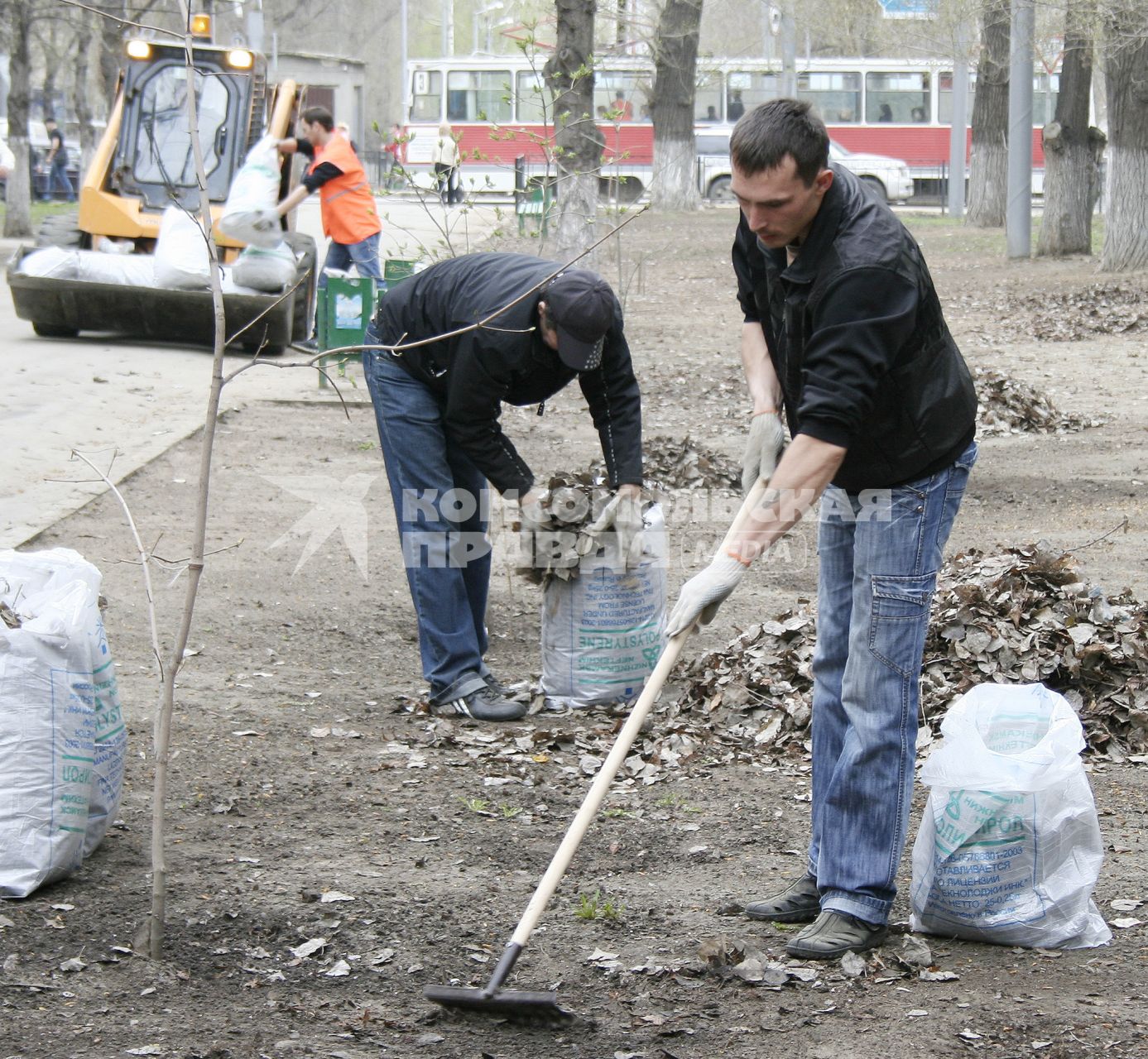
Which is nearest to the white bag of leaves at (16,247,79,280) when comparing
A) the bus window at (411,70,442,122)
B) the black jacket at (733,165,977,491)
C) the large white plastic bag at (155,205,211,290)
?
the large white plastic bag at (155,205,211,290)

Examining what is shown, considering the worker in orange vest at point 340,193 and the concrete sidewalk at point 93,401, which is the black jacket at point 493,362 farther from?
the worker in orange vest at point 340,193

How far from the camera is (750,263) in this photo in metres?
3.17

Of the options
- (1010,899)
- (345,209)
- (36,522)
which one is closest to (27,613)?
(1010,899)

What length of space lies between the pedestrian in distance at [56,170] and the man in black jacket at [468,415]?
3156cm

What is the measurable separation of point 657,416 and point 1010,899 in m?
7.62

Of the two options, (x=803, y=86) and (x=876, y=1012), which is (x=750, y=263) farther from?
(x=803, y=86)

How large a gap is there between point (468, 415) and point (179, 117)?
10009 mm

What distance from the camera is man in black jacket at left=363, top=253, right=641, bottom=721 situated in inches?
175

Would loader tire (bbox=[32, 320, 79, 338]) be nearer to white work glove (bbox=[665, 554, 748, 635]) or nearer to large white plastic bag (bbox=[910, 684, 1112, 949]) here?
white work glove (bbox=[665, 554, 748, 635])

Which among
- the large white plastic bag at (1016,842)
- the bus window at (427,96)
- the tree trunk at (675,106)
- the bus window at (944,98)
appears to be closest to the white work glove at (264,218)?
the large white plastic bag at (1016,842)

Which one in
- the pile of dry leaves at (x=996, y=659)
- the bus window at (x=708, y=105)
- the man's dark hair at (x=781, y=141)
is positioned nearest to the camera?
the man's dark hair at (x=781, y=141)

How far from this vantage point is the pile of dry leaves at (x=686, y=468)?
8180 millimetres

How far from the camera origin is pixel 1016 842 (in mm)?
3082

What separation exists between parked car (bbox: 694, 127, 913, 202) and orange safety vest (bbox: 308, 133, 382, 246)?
2324 centimetres
